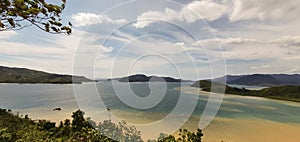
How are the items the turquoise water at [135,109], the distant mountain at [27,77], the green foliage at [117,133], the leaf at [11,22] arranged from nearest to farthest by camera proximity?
the leaf at [11,22] < the green foliage at [117,133] < the turquoise water at [135,109] < the distant mountain at [27,77]

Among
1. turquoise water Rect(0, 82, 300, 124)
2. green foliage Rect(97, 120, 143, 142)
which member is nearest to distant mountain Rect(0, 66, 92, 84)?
turquoise water Rect(0, 82, 300, 124)

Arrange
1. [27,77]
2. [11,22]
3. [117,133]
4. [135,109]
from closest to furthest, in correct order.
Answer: [11,22], [117,133], [135,109], [27,77]

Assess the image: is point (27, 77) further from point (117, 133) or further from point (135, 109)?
point (117, 133)

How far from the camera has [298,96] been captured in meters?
37.3

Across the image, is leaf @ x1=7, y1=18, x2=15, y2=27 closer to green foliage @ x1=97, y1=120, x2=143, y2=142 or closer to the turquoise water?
the turquoise water

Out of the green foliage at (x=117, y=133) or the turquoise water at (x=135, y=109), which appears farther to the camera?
the turquoise water at (x=135, y=109)

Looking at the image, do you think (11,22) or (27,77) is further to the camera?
(27,77)

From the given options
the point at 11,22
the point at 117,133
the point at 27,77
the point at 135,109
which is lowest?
the point at 117,133

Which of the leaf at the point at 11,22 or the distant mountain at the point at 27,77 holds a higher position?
the distant mountain at the point at 27,77

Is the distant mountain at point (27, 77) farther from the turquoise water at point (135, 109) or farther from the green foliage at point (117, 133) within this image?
the green foliage at point (117, 133)

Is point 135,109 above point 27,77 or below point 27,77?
below

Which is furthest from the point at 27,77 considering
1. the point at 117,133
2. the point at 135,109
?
the point at 117,133

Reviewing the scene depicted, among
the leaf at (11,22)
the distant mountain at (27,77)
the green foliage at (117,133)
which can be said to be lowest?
the green foliage at (117,133)

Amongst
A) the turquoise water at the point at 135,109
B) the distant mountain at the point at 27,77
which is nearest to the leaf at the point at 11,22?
the turquoise water at the point at 135,109
